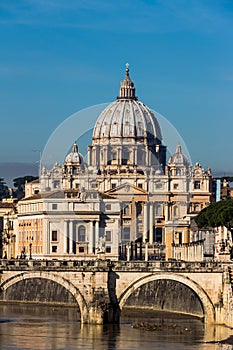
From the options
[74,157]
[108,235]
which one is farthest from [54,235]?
[74,157]

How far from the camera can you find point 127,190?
593 ft

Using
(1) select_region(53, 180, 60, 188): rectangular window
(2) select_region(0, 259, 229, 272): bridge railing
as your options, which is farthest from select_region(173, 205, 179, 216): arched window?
(2) select_region(0, 259, 229, 272): bridge railing

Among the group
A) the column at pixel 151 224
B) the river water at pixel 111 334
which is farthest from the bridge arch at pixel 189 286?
the column at pixel 151 224

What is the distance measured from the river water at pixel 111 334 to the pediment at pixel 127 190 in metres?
87.5

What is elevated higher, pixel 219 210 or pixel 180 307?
pixel 219 210

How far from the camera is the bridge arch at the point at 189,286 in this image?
78062 millimetres

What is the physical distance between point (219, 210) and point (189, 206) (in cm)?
7739

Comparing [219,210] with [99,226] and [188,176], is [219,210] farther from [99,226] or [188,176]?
[188,176]

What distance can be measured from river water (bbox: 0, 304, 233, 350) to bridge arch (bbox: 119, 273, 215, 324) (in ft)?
2.37

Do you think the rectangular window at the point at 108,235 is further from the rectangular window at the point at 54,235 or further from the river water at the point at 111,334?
the river water at the point at 111,334

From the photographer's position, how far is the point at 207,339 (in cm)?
7406

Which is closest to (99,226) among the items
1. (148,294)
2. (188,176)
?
(188,176)

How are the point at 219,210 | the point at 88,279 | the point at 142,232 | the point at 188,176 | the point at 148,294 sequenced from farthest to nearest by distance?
the point at 188,176 < the point at 142,232 < the point at 219,210 < the point at 148,294 < the point at 88,279

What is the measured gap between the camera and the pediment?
176387 millimetres
